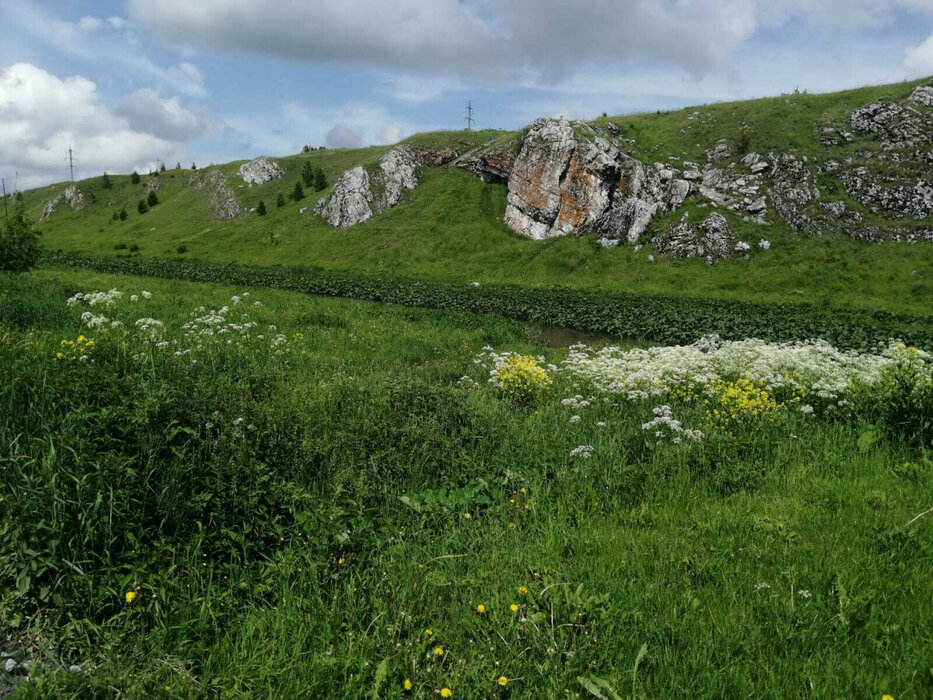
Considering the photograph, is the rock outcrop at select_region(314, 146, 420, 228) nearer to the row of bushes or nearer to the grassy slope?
the grassy slope

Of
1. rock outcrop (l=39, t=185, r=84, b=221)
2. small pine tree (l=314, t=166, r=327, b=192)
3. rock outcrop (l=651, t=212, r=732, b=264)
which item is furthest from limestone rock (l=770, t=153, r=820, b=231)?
rock outcrop (l=39, t=185, r=84, b=221)

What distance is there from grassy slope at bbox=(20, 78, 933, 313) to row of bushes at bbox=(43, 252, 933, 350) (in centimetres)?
452

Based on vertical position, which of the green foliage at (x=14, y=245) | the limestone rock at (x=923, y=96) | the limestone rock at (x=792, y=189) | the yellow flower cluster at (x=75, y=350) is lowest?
the yellow flower cluster at (x=75, y=350)

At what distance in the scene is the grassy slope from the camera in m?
34.4

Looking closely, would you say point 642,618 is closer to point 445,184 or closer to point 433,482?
point 433,482

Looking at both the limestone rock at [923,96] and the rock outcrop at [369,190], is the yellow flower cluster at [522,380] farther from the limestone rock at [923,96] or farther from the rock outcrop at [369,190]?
the limestone rock at [923,96]

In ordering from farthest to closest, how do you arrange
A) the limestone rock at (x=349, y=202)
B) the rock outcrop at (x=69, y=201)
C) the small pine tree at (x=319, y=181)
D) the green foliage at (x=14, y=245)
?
the rock outcrop at (x=69, y=201), the small pine tree at (x=319, y=181), the limestone rock at (x=349, y=202), the green foliage at (x=14, y=245)

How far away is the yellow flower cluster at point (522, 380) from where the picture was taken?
37.6 ft

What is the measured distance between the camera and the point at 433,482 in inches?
266

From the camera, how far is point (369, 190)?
64.8m

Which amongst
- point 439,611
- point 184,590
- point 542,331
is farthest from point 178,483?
point 542,331

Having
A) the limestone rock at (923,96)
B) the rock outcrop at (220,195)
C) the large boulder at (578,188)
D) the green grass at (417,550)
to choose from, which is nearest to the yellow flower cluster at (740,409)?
the green grass at (417,550)

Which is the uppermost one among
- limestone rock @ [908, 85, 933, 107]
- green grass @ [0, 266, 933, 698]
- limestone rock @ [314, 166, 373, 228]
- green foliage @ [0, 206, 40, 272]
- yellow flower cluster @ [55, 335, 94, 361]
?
limestone rock @ [908, 85, 933, 107]

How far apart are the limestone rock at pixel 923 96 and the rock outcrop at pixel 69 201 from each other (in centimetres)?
12485
